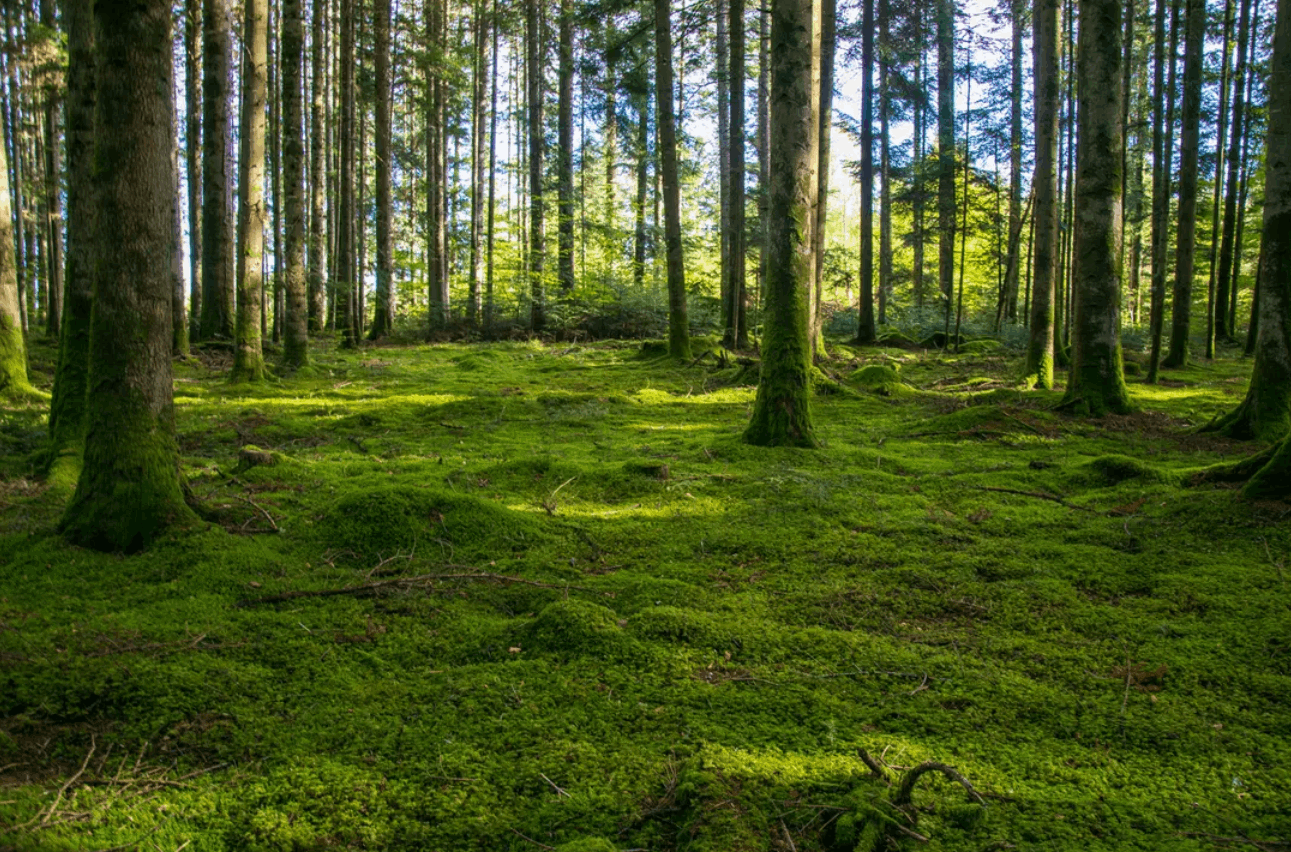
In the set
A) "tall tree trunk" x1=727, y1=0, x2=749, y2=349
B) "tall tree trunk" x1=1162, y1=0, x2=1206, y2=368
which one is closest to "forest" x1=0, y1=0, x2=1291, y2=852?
"tall tree trunk" x1=1162, y1=0, x2=1206, y2=368

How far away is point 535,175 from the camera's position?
21844mm

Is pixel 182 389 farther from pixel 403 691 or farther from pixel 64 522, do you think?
pixel 403 691

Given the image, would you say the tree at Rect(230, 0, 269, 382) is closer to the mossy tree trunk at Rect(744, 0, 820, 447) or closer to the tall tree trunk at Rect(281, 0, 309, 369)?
the tall tree trunk at Rect(281, 0, 309, 369)

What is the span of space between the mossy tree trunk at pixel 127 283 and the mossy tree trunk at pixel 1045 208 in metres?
11.2

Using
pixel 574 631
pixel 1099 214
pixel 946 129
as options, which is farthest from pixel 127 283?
pixel 946 129

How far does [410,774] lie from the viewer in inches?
100.0

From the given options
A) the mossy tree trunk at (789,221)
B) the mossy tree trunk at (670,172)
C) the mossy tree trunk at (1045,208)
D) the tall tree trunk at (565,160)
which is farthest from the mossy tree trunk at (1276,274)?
the tall tree trunk at (565,160)

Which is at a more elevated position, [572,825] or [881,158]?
[881,158]

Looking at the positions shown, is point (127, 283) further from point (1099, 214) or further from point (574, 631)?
point (1099, 214)

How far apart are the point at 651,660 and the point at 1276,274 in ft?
22.4

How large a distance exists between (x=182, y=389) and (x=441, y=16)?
2044 centimetres

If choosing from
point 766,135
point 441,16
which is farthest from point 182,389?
point 441,16

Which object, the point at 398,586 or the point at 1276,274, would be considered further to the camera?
the point at 1276,274

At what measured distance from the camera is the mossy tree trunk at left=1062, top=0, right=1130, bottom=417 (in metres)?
8.55
